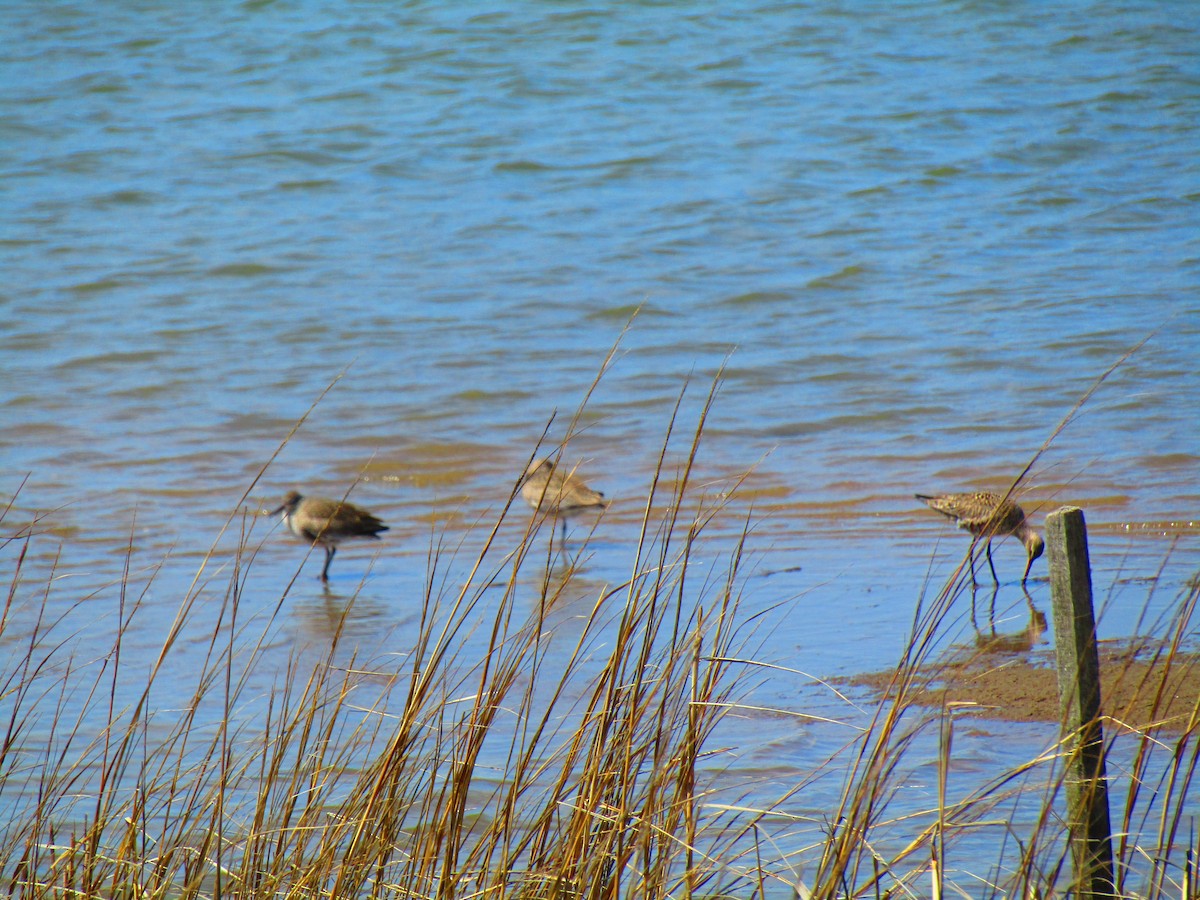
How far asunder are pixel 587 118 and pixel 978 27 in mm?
7024

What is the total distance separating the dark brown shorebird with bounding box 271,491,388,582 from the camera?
7.77m

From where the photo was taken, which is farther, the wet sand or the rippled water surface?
the rippled water surface

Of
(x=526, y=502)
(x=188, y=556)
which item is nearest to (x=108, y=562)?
(x=188, y=556)

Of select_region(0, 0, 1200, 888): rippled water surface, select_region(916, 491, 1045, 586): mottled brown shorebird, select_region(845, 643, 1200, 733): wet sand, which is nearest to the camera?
select_region(845, 643, 1200, 733): wet sand

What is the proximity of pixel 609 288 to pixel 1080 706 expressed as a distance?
1194 cm

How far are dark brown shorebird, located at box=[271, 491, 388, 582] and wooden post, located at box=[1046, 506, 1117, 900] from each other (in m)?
5.42

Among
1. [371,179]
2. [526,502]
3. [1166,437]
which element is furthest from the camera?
[371,179]

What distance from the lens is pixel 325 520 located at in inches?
304

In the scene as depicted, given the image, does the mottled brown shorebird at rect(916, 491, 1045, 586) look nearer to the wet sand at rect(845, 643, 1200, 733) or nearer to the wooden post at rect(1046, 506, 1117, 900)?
the wet sand at rect(845, 643, 1200, 733)

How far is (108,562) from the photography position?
789cm

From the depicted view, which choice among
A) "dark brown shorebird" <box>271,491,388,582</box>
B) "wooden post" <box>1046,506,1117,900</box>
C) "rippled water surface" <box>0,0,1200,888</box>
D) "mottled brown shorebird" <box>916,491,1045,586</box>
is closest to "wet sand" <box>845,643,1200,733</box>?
"rippled water surface" <box>0,0,1200,888</box>

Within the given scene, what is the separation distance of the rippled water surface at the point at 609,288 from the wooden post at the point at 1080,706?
0.80ft

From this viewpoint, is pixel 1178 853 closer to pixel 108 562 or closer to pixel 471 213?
pixel 108 562

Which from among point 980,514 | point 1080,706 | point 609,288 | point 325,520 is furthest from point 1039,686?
point 609,288
